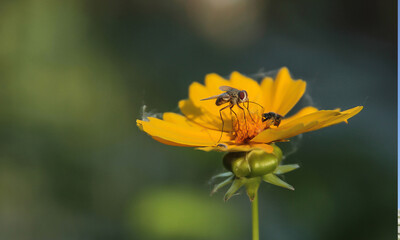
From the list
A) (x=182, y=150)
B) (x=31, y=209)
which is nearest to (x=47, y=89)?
(x=31, y=209)

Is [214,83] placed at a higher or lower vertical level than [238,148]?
higher

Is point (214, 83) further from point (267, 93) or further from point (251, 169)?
point (251, 169)

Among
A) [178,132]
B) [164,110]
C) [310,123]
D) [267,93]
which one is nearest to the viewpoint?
[310,123]

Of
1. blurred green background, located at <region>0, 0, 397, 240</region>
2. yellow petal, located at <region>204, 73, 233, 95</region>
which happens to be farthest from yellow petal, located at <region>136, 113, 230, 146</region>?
blurred green background, located at <region>0, 0, 397, 240</region>

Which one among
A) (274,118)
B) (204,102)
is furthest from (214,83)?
(274,118)

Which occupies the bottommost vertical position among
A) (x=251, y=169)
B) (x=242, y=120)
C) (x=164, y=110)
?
(x=251, y=169)

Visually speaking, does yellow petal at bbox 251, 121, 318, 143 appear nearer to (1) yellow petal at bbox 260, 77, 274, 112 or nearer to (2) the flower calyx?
(2) the flower calyx
